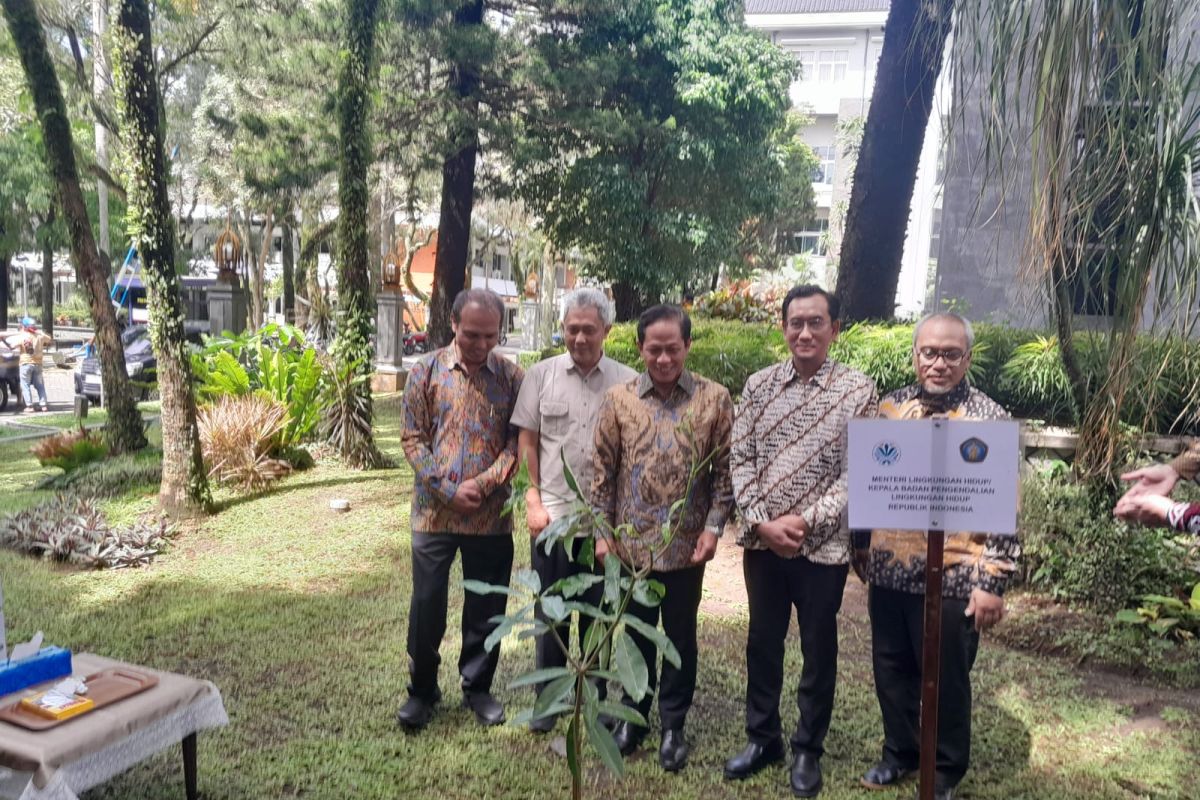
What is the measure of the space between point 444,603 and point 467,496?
0.49m

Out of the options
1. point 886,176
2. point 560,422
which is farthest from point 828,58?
point 560,422

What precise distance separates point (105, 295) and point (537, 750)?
6.64 metres

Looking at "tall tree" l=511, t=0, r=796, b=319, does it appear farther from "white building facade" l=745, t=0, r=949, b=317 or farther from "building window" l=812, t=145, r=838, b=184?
"building window" l=812, t=145, r=838, b=184

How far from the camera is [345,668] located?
4.40 m

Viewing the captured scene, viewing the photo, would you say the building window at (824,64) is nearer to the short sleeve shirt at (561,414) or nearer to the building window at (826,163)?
Answer: the building window at (826,163)

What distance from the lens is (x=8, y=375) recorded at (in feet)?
48.6

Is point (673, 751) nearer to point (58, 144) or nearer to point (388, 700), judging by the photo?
point (388, 700)

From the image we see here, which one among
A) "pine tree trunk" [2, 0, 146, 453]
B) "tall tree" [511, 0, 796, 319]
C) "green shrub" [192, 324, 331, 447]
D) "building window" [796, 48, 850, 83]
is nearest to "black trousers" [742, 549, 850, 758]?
"green shrub" [192, 324, 331, 447]

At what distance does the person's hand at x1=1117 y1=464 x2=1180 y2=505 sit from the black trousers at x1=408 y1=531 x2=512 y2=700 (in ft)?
7.31

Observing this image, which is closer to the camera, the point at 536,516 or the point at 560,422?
the point at 536,516

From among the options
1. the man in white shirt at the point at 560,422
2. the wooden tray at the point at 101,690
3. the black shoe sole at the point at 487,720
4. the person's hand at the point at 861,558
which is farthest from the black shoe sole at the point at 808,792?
the wooden tray at the point at 101,690

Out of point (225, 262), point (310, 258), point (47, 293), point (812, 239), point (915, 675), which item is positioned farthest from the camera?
point (812, 239)

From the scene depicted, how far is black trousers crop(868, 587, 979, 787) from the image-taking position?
2.96 m

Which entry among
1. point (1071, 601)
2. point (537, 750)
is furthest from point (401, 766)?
point (1071, 601)
